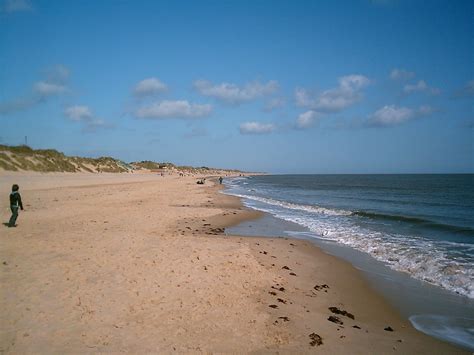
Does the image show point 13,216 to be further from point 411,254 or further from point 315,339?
point 411,254

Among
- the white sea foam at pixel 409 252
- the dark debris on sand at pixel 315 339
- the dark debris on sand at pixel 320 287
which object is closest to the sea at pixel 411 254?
the white sea foam at pixel 409 252

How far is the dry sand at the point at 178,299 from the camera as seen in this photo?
4.86 m

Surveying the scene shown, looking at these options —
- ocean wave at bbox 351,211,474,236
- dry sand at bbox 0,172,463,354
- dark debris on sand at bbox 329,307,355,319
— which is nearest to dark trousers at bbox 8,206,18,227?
dry sand at bbox 0,172,463,354

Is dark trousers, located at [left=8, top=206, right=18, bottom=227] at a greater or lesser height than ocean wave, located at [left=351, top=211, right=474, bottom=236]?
greater

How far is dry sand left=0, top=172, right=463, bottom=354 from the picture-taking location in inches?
191

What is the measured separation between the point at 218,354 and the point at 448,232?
1744cm

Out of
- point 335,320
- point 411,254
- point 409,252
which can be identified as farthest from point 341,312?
point 409,252

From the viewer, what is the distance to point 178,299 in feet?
20.7

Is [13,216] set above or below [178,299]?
above

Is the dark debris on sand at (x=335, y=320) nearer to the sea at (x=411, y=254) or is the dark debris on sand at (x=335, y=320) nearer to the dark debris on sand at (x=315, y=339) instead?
the dark debris on sand at (x=315, y=339)

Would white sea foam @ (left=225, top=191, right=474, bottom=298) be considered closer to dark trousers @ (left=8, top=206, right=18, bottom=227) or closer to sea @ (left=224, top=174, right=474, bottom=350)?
sea @ (left=224, top=174, right=474, bottom=350)

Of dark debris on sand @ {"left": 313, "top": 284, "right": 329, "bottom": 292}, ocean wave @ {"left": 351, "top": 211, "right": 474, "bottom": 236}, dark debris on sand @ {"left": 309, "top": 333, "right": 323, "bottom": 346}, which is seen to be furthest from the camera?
ocean wave @ {"left": 351, "top": 211, "right": 474, "bottom": 236}

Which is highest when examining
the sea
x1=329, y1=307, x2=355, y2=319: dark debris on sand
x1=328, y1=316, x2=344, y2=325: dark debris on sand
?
x1=328, y1=316, x2=344, y2=325: dark debris on sand

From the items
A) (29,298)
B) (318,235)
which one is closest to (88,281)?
(29,298)
